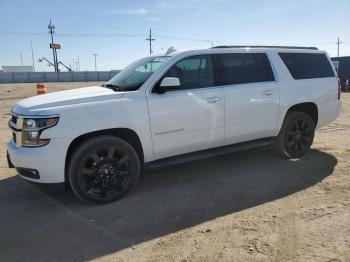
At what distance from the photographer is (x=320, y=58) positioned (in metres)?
6.24

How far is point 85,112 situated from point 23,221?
143 centimetres

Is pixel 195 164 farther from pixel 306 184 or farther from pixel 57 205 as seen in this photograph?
pixel 57 205

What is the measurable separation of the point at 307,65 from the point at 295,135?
4.05 ft

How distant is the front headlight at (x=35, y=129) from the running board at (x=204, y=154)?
136 centimetres

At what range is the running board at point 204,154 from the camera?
15.4 feet

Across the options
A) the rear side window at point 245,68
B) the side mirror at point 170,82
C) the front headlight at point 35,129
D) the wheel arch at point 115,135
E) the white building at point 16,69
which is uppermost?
the white building at point 16,69

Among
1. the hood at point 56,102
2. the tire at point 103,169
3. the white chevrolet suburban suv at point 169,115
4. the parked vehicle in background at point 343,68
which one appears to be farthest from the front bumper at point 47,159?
the parked vehicle in background at point 343,68

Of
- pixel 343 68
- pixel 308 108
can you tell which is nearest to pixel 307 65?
pixel 308 108

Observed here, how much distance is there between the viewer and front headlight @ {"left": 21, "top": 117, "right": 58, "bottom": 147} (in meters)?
3.91

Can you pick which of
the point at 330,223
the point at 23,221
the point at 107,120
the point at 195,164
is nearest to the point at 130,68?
the point at 107,120

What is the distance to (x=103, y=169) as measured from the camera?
4309mm

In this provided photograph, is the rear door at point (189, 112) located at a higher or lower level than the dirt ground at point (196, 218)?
higher

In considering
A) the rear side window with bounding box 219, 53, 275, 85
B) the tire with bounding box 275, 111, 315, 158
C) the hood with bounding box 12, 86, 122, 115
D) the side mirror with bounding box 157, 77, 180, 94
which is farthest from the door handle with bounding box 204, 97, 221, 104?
the tire with bounding box 275, 111, 315, 158

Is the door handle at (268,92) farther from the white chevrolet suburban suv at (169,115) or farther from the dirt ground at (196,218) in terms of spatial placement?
the dirt ground at (196,218)
